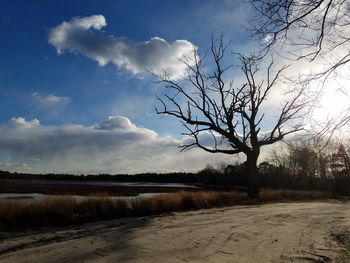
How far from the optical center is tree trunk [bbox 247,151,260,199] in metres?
31.6

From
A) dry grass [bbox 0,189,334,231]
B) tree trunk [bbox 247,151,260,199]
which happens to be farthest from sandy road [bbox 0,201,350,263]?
tree trunk [bbox 247,151,260,199]

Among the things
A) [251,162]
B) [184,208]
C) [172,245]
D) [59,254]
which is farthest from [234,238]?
[251,162]

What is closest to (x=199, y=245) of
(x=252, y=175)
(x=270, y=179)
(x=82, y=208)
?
(x=82, y=208)

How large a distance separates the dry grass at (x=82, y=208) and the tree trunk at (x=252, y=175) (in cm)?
595

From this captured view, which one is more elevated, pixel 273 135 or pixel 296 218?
pixel 273 135

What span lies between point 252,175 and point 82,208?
50.7ft

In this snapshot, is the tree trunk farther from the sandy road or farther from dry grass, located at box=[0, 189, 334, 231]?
the sandy road

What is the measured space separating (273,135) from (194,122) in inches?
231

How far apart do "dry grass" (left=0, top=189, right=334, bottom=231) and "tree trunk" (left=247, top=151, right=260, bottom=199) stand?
5.95 meters

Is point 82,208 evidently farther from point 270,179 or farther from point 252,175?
point 270,179

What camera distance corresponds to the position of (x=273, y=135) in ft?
109

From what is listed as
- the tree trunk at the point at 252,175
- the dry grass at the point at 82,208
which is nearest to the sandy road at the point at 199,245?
the dry grass at the point at 82,208

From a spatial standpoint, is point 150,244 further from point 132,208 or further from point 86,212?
point 132,208

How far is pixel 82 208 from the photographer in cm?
1939
